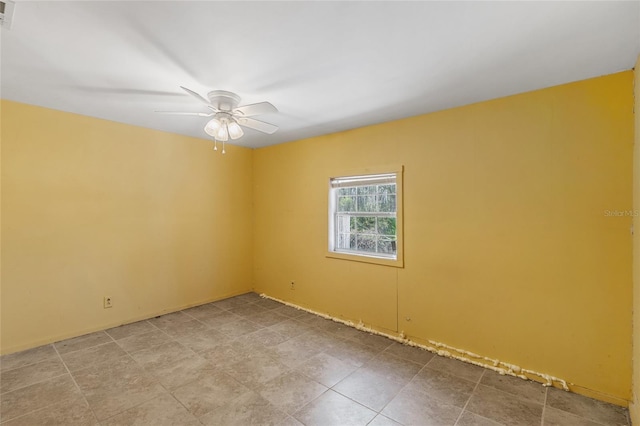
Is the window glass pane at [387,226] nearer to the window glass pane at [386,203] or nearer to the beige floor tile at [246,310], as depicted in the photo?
the window glass pane at [386,203]

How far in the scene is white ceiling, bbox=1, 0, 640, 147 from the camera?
59.4 inches

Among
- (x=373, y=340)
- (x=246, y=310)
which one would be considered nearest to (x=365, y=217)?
(x=373, y=340)

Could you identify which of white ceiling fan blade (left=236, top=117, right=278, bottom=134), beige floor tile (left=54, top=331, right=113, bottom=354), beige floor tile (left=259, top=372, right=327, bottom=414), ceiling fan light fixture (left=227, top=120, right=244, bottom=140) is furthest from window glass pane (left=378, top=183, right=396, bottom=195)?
beige floor tile (left=54, top=331, right=113, bottom=354)

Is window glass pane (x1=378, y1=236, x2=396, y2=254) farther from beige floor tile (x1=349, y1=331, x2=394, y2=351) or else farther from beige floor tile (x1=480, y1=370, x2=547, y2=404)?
beige floor tile (x1=480, y1=370, x2=547, y2=404)

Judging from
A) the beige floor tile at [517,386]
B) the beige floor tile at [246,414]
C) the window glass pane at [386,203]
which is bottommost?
the beige floor tile at [246,414]

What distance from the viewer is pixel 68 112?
3096 mm

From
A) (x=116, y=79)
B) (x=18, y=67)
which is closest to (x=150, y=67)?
(x=116, y=79)

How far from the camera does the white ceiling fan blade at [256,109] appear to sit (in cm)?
222

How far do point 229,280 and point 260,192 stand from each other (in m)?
1.56

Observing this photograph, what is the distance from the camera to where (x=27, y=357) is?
8.89 ft

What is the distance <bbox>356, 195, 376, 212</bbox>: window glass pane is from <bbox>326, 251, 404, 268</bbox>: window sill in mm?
600

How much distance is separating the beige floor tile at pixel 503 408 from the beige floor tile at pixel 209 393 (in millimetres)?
1763

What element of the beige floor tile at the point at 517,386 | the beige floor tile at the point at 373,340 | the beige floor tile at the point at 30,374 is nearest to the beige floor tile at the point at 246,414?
the beige floor tile at the point at 373,340

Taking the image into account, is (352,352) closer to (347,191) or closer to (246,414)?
(246,414)
